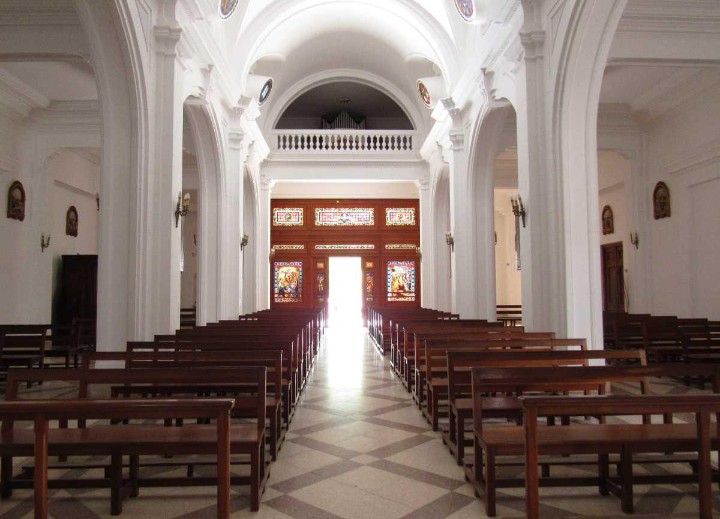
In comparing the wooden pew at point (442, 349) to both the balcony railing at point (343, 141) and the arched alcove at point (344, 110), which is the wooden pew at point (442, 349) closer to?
the balcony railing at point (343, 141)

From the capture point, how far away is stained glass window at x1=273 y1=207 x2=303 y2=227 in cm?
1819

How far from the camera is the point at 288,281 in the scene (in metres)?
18.1

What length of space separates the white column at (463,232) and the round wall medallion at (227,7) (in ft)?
15.1

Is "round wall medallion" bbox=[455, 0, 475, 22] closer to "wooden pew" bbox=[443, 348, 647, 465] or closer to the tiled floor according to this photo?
"wooden pew" bbox=[443, 348, 647, 465]

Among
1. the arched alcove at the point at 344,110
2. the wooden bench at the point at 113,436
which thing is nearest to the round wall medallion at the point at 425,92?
the arched alcove at the point at 344,110

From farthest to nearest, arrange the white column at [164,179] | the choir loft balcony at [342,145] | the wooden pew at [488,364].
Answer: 1. the choir loft balcony at [342,145]
2. the white column at [164,179]
3. the wooden pew at [488,364]

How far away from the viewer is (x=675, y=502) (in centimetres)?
301

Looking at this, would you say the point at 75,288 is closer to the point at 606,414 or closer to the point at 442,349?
the point at 442,349

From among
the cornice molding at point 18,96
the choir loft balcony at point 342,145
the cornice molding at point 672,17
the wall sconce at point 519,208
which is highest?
the choir loft balcony at point 342,145

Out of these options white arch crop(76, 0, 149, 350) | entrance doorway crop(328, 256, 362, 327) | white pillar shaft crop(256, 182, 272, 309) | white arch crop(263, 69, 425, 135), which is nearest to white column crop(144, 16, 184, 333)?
white arch crop(76, 0, 149, 350)

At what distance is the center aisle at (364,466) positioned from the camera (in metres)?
3.01

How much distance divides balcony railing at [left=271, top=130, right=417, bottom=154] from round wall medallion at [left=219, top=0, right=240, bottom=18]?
6.30 meters

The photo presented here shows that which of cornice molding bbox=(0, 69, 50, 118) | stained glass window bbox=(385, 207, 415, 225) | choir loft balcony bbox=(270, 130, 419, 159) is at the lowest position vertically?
stained glass window bbox=(385, 207, 415, 225)

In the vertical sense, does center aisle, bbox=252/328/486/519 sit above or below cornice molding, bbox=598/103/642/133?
below
